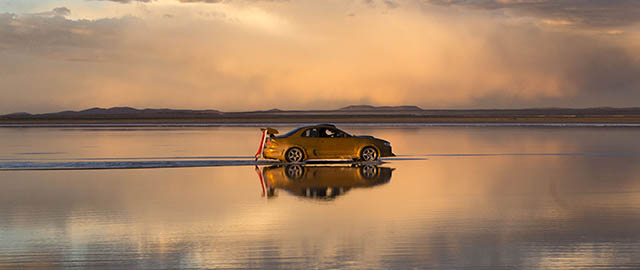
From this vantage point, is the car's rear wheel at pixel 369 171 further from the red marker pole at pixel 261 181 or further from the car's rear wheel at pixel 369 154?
the red marker pole at pixel 261 181

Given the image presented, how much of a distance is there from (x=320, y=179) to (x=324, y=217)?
6.29 m

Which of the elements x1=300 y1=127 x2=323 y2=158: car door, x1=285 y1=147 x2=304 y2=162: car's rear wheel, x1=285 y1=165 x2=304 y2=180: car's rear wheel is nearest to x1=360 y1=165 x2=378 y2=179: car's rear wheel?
x1=285 y1=165 x2=304 y2=180: car's rear wheel

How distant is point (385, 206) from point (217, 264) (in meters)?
5.27

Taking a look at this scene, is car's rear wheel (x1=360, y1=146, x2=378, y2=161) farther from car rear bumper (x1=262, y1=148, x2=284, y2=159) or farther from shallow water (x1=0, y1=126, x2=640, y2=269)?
shallow water (x1=0, y1=126, x2=640, y2=269)

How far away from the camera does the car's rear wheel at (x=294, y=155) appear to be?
899 inches

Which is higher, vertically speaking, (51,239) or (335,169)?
(335,169)

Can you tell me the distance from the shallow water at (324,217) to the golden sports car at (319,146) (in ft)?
8.36

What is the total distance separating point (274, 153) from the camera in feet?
74.9

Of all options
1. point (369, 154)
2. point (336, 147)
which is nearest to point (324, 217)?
point (336, 147)

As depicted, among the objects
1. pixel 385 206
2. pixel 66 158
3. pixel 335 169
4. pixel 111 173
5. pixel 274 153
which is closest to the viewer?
pixel 385 206

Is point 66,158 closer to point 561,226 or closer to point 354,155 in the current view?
point 354,155

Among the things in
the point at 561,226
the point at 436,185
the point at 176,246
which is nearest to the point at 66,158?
the point at 436,185

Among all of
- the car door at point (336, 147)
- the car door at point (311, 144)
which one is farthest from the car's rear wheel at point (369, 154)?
the car door at point (311, 144)

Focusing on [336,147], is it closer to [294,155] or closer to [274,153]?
[294,155]
